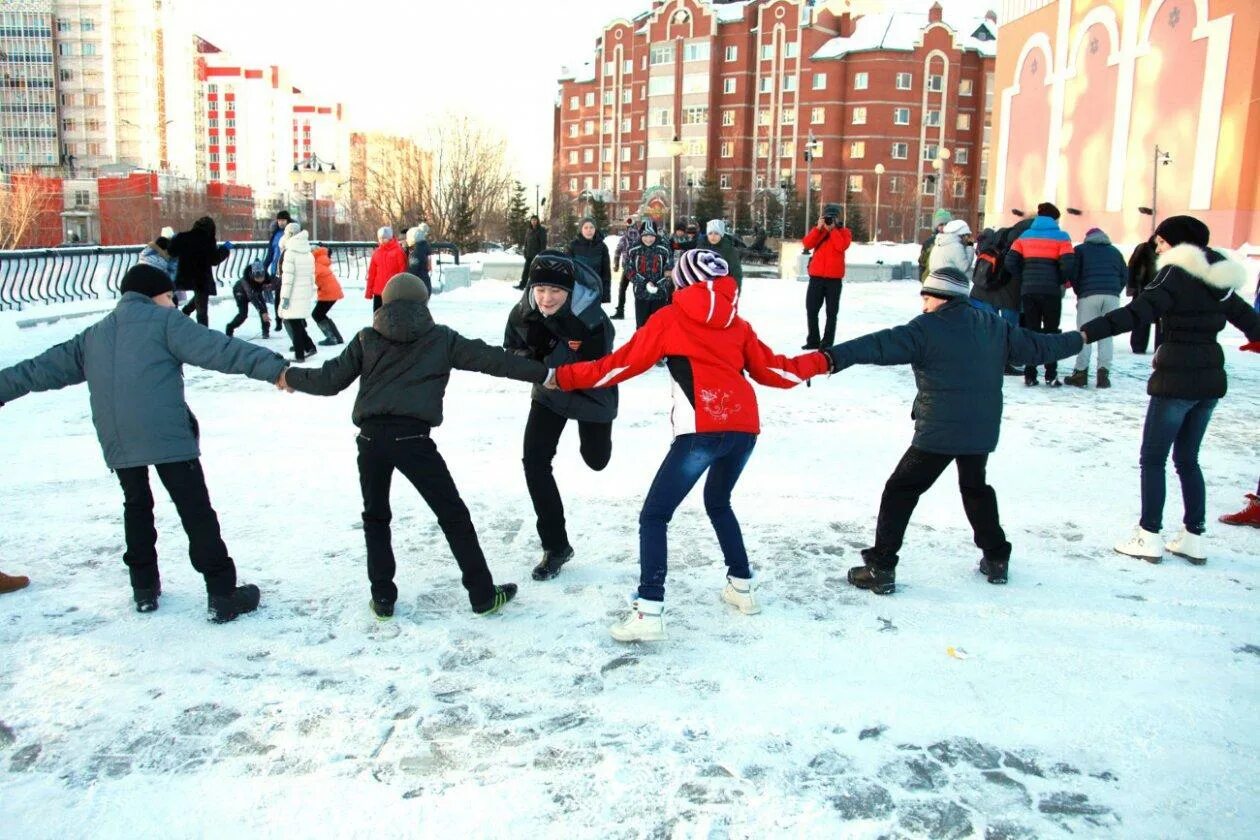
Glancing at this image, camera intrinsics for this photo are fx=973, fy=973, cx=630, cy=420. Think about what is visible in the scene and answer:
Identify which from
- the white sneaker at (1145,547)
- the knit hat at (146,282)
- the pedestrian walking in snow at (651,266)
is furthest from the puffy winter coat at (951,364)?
the pedestrian walking in snow at (651,266)

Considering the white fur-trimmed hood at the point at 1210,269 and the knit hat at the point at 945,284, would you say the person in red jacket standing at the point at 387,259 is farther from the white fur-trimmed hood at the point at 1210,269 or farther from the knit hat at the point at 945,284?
the white fur-trimmed hood at the point at 1210,269

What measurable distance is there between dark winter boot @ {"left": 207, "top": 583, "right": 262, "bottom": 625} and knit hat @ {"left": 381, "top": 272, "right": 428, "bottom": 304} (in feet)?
4.38

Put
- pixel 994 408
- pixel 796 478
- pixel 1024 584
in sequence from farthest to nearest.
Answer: pixel 796 478 < pixel 1024 584 < pixel 994 408

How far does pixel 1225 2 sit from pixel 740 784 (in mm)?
29100

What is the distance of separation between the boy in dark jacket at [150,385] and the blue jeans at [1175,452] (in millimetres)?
3934

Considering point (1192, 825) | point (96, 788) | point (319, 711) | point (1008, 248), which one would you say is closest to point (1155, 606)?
point (1192, 825)

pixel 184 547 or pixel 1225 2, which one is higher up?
pixel 1225 2

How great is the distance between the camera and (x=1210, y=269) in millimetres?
4438

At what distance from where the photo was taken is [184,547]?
4758mm

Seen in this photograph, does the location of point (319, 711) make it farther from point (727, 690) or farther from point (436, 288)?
point (436, 288)

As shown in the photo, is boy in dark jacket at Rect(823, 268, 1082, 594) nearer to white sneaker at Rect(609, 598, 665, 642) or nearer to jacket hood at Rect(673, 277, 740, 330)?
jacket hood at Rect(673, 277, 740, 330)

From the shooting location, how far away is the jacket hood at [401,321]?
3623 millimetres

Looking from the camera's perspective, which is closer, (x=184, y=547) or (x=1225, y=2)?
(x=184, y=547)

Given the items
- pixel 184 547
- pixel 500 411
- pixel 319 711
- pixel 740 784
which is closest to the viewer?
→ pixel 740 784
